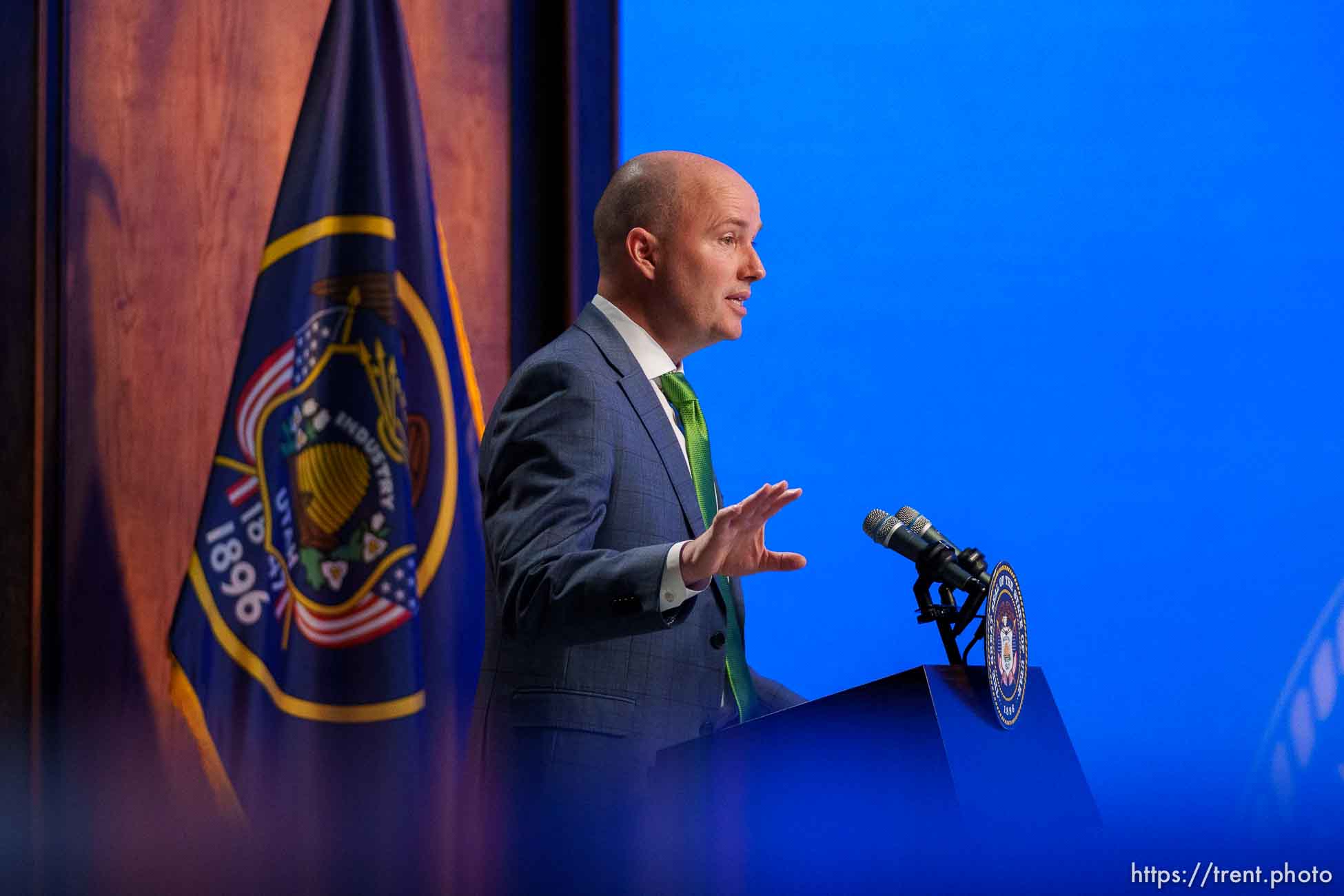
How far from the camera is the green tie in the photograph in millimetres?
1895

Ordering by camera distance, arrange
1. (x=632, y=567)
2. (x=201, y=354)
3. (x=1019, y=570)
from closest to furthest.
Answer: (x=632, y=567) → (x=201, y=354) → (x=1019, y=570)

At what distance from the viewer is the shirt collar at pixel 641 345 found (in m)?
1.98

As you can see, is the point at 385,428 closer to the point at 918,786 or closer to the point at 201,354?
the point at 201,354

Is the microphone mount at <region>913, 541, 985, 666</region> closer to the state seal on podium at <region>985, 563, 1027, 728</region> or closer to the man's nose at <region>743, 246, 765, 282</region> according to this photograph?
the state seal on podium at <region>985, 563, 1027, 728</region>

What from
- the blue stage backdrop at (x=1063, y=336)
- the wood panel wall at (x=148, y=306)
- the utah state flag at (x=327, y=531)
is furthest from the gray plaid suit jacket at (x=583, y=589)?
the blue stage backdrop at (x=1063, y=336)

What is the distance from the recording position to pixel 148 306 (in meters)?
2.67

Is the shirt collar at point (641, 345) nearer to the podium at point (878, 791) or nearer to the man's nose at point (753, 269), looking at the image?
the man's nose at point (753, 269)

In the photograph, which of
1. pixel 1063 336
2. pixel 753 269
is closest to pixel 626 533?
A: pixel 753 269

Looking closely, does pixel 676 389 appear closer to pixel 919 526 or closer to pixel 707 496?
pixel 707 496

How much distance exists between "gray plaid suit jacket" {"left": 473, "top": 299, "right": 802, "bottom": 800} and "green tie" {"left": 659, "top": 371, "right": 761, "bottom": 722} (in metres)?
0.02

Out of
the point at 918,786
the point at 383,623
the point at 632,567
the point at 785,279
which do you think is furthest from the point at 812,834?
the point at 785,279

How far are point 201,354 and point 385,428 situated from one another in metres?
0.45

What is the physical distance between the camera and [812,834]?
138 cm

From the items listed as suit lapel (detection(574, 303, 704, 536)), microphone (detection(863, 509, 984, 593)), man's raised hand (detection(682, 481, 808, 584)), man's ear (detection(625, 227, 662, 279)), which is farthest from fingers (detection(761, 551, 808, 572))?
man's ear (detection(625, 227, 662, 279))
